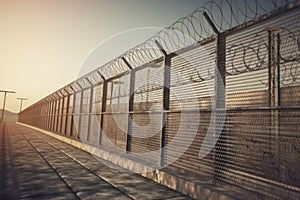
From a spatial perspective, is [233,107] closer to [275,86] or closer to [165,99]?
[275,86]

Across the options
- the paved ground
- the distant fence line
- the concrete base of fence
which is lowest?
the paved ground

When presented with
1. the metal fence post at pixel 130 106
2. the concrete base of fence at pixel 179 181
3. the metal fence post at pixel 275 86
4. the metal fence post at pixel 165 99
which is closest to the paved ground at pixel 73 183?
the concrete base of fence at pixel 179 181

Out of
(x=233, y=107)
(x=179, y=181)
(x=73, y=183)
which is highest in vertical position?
(x=233, y=107)

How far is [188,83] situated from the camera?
4.21 meters

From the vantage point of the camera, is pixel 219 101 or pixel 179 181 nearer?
pixel 219 101

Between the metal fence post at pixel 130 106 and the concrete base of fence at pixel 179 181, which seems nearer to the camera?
the concrete base of fence at pixel 179 181

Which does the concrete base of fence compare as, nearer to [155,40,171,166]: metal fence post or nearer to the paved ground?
the paved ground

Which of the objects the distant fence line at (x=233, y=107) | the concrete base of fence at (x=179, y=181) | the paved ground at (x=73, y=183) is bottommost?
the paved ground at (x=73, y=183)

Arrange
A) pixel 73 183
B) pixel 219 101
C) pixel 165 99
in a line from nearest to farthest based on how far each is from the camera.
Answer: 1. pixel 219 101
2. pixel 73 183
3. pixel 165 99

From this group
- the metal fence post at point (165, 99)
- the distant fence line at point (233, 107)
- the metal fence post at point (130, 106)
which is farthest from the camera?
the metal fence post at point (130, 106)

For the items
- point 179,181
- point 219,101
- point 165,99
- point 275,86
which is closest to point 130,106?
point 165,99

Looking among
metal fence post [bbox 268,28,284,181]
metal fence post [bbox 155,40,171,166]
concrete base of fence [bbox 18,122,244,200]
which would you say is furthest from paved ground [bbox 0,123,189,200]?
metal fence post [bbox 268,28,284,181]

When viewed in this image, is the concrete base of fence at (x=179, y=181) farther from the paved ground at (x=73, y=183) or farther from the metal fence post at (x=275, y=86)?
the metal fence post at (x=275, y=86)

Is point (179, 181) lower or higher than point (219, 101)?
lower
